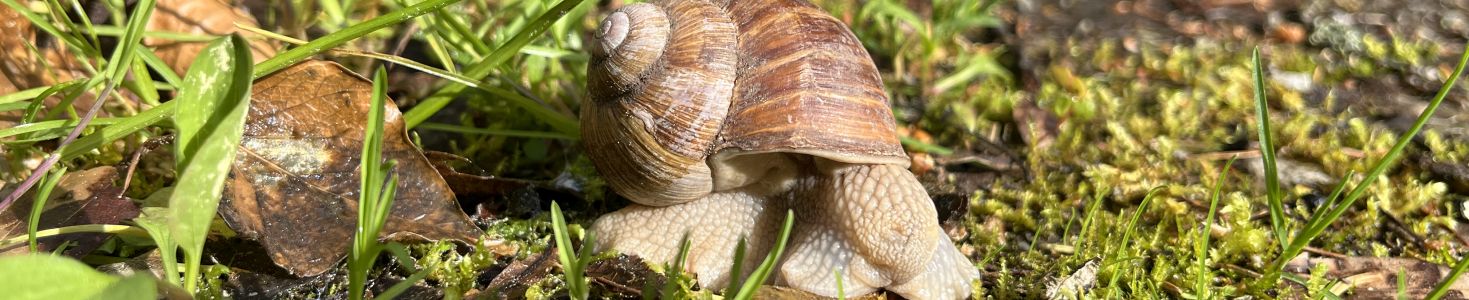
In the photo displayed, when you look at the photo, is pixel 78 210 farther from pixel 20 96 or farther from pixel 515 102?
pixel 515 102

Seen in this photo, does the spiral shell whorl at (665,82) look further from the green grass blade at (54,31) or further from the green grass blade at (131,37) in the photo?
the green grass blade at (54,31)

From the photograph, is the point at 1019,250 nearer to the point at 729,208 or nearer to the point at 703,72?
the point at 729,208

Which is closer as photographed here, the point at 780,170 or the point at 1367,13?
the point at 780,170

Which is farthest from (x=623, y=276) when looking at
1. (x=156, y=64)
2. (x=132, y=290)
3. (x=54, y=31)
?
(x=54, y=31)

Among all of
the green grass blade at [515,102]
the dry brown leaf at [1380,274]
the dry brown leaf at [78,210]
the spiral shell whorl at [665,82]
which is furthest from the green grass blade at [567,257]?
the dry brown leaf at [1380,274]

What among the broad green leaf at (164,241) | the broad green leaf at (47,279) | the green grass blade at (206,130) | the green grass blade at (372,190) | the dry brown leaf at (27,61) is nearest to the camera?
the broad green leaf at (47,279)

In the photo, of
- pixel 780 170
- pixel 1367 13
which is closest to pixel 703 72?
pixel 780 170
